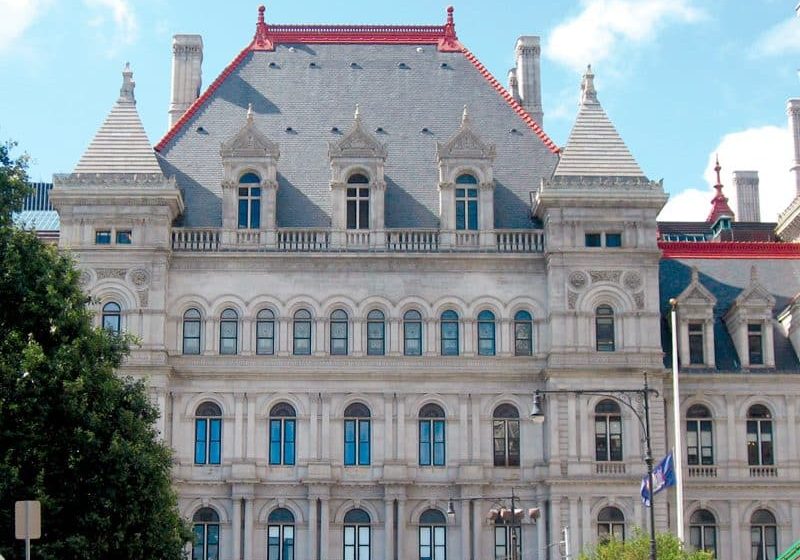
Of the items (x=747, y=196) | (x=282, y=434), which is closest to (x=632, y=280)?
(x=282, y=434)

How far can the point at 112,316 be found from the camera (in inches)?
2480

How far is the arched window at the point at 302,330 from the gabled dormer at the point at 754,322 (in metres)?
18.4

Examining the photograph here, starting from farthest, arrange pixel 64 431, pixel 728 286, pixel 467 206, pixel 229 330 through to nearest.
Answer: pixel 728 286
pixel 467 206
pixel 229 330
pixel 64 431

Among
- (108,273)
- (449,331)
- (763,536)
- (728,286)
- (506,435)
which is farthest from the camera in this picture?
(728,286)

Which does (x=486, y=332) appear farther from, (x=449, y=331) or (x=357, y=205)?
(x=357, y=205)

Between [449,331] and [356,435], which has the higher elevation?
[449,331]

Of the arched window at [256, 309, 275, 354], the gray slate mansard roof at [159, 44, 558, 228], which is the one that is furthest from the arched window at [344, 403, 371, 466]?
the gray slate mansard roof at [159, 44, 558, 228]

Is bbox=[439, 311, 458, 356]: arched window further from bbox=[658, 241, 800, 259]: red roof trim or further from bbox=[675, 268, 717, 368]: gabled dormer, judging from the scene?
bbox=[658, 241, 800, 259]: red roof trim

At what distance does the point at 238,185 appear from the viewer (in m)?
65.2

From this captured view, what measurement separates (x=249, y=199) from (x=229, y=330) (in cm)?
563

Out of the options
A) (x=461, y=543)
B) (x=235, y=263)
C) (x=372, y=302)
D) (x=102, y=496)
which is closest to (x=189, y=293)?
(x=235, y=263)

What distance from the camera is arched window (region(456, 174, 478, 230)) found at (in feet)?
215

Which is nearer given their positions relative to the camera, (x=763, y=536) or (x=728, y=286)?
(x=763, y=536)

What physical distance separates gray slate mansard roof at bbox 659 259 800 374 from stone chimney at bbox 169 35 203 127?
77.7ft
